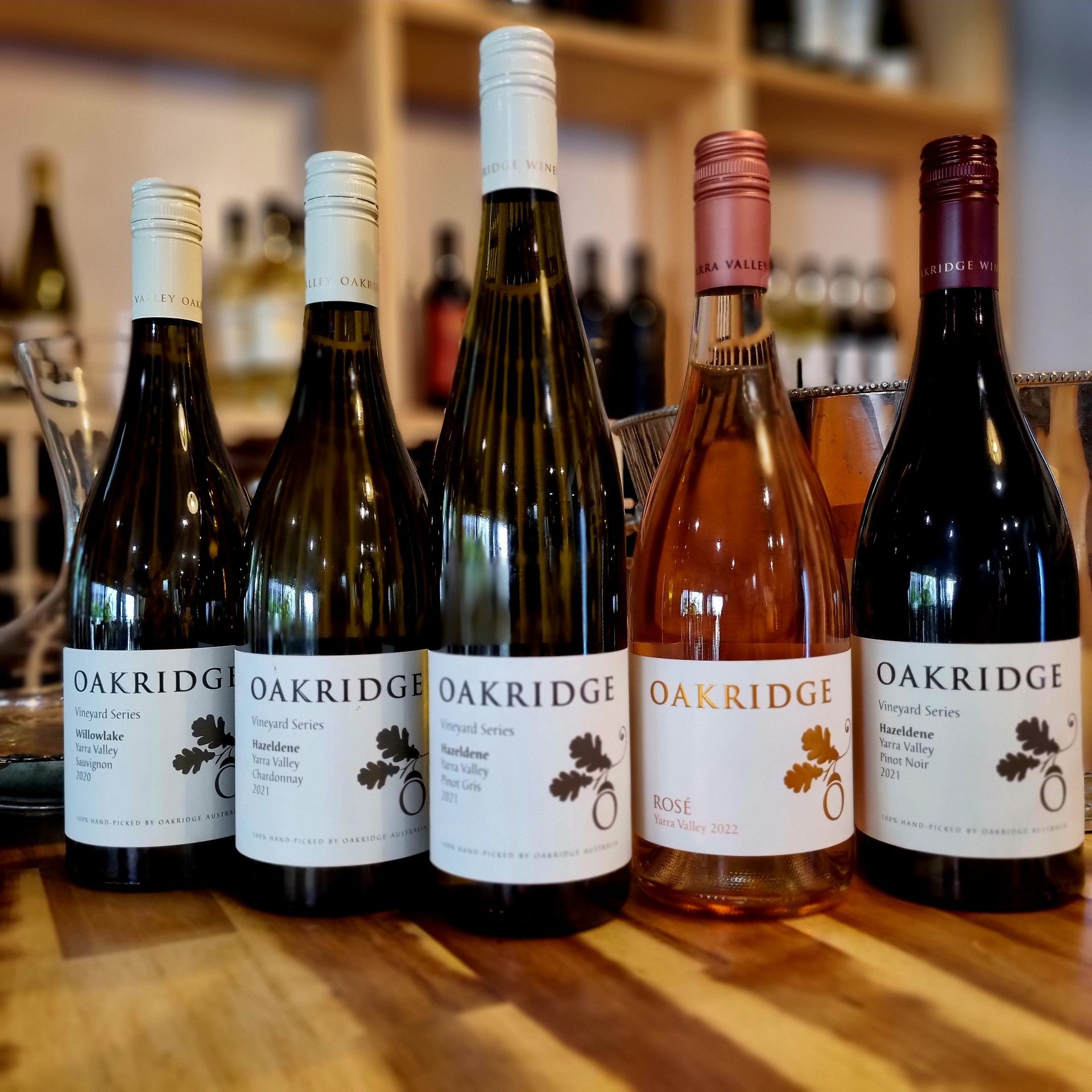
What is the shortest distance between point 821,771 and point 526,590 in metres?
0.15

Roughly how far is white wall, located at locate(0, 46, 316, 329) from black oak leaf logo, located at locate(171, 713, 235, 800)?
3.81 ft

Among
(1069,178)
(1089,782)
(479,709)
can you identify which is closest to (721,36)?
(1069,178)

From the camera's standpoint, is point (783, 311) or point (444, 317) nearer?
point (444, 317)

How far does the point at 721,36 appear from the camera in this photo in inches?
65.0

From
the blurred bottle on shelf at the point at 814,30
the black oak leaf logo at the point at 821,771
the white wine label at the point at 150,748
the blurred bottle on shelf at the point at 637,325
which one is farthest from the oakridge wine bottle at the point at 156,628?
the blurred bottle on shelf at the point at 814,30

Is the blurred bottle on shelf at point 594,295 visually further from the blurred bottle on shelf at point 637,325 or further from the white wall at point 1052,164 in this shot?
the white wall at point 1052,164

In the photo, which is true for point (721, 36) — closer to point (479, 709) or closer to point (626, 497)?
point (626, 497)

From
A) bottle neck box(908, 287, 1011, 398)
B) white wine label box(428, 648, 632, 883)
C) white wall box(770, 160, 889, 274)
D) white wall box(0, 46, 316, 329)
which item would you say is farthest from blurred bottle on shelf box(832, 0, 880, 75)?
white wine label box(428, 648, 632, 883)

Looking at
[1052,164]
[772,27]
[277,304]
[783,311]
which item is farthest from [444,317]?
[1052,164]

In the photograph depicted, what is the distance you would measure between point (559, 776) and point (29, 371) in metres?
0.44

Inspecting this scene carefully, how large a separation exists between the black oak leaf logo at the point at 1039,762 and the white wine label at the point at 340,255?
1.18 feet

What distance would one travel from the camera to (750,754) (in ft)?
1.48

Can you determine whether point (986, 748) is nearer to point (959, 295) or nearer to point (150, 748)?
point (959, 295)

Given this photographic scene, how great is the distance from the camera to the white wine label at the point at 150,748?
506mm
